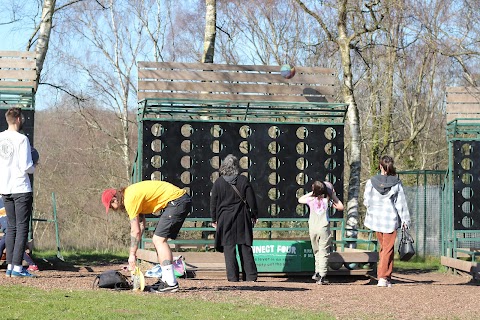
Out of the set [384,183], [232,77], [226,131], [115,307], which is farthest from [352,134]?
[115,307]

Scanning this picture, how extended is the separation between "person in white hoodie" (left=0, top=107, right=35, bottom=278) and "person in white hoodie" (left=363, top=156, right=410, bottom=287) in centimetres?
512

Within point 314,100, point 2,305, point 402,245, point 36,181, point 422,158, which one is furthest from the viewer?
point 422,158

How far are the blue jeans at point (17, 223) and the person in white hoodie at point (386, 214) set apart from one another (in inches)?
201

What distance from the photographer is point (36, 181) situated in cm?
3425

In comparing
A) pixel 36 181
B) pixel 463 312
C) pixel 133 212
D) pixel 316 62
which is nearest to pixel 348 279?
pixel 463 312

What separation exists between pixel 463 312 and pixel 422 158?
27.3 metres

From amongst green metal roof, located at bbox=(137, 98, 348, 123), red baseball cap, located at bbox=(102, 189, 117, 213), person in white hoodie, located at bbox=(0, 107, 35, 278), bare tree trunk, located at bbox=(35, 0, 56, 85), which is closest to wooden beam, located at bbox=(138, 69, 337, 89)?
green metal roof, located at bbox=(137, 98, 348, 123)

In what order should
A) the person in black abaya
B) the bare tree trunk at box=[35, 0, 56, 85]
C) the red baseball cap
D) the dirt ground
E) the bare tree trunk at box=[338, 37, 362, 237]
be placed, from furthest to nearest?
the bare tree trunk at box=[338, 37, 362, 237] → the bare tree trunk at box=[35, 0, 56, 85] → the person in black abaya → the red baseball cap → the dirt ground

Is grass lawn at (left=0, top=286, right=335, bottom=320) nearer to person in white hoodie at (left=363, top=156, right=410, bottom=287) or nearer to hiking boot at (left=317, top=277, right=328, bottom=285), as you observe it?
hiking boot at (left=317, top=277, right=328, bottom=285)

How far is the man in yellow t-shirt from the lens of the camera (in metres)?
10.0

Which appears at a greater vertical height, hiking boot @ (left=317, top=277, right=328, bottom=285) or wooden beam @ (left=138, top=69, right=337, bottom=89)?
wooden beam @ (left=138, top=69, right=337, bottom=89)

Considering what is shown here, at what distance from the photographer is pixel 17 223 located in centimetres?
1108

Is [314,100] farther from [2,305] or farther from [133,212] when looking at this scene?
[2,305]

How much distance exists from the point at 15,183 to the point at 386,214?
17.9 ft
